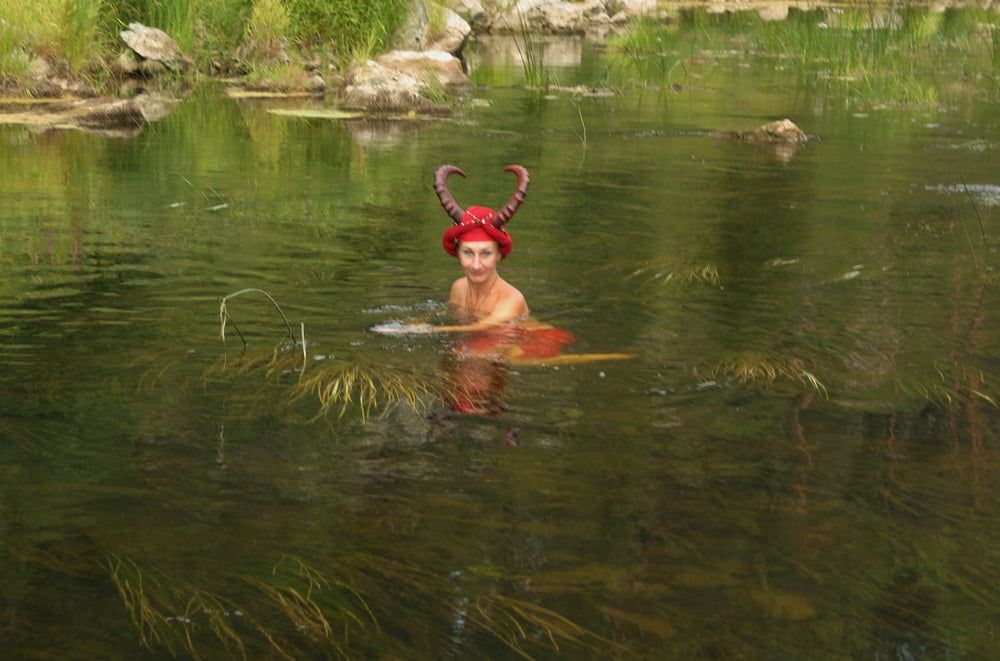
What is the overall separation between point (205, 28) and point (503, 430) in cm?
1665

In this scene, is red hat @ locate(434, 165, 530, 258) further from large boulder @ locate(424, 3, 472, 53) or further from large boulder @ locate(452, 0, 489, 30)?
large boulder @ locate(452, 0, 489, 30)

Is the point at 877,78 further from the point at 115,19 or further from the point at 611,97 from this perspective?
the point at 115,19

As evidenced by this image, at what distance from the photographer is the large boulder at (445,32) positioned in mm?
25344

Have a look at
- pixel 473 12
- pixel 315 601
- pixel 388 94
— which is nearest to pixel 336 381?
pixel 315 601

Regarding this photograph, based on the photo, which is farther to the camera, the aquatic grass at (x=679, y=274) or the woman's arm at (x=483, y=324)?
the aquatic grass at (x=679, y=274)

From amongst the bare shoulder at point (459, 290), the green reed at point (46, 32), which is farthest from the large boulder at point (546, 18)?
the bare shoulder at point (459, 290)

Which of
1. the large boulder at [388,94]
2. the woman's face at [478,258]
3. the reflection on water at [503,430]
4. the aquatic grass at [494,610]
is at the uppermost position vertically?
the large boulder at [388,94]

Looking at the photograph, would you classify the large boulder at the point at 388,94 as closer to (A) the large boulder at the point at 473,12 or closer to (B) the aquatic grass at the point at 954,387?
(B) the aquatic grass at the point at 954,387

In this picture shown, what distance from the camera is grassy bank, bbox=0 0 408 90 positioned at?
61.0ft

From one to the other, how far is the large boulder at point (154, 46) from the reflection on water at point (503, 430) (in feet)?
24.1

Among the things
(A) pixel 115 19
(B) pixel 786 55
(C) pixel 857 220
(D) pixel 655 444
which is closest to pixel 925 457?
(D) pixel 655 444

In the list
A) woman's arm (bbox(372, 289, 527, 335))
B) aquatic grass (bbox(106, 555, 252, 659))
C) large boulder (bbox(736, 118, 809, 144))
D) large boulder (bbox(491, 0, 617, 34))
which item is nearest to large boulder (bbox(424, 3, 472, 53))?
large boulder (bbox(491, 0, 617, 34))

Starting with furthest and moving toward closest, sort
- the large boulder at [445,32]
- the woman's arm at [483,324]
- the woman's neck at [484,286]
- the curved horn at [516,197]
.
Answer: the large boulder at [445,32], the woman's neck at [484,286], the woman's arm at [483,324], the curved horn at [516,197]

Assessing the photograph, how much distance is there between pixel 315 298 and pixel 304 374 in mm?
1706
